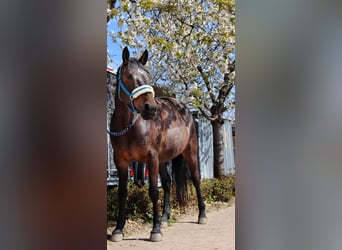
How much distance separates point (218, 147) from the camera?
2.63 meters

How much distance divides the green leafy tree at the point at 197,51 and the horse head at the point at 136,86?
0.11 metres

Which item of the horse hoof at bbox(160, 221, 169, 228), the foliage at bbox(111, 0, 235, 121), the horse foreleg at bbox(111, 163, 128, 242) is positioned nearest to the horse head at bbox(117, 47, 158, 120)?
the foliage at bbox(111, 0, 235, 121)

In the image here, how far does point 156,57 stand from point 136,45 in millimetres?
153

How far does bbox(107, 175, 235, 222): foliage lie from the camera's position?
7.93ft

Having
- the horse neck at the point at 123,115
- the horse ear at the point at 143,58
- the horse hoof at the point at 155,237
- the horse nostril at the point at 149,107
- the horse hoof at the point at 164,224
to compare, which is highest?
the horse ear at the point at 143,58

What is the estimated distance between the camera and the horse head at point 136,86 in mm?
2391

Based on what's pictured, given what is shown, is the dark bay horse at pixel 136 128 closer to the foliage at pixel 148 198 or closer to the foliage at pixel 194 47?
the foliage at pixel 148 198

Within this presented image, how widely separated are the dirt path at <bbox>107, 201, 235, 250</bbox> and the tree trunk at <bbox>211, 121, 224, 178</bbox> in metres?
0.24

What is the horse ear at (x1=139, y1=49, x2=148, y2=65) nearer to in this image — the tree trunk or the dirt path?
the tree trunk

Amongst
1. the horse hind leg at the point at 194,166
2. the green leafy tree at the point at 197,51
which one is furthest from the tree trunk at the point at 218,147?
the horse hind leg at the point at 194,166

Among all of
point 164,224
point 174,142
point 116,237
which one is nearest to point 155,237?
point 164,224

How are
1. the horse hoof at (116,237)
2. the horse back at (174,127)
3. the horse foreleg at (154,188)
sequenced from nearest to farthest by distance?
the horse hoof at (116,237), the horse foreleg at (154,188), the horse back at (174,127)
